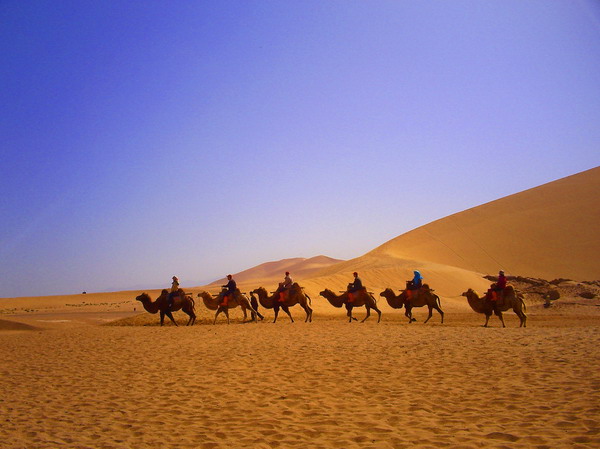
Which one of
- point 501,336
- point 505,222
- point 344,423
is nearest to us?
point 344,423

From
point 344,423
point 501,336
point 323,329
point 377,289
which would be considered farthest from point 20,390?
point 377,289

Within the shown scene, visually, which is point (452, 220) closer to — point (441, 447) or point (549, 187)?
point (549, 187)

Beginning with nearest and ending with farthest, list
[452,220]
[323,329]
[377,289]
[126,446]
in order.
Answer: [126,446]
[323,329]
[377,289]
[452,220]

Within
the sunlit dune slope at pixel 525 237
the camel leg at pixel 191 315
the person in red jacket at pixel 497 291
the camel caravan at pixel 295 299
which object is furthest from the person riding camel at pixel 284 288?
the sunlit dune slope at pixel 525 237

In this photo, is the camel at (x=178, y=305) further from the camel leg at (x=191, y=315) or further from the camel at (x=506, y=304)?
the camel at (x=506, y=304)

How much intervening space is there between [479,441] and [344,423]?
6.30ft

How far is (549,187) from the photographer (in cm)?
7681

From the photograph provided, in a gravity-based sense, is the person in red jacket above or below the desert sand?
above

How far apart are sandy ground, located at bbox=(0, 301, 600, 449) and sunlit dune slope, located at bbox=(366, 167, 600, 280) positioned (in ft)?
133

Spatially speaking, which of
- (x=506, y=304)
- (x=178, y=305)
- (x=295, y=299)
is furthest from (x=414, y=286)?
(x=178, y=305)

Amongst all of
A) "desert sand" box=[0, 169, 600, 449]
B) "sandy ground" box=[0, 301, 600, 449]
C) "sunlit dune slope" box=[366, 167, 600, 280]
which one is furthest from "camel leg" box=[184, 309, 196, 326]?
"sunlit dune slope" box=[366, 167, 600, 280]

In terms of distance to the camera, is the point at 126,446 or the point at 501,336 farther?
the point at 501,336

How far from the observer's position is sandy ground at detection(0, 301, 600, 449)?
6.52 metres

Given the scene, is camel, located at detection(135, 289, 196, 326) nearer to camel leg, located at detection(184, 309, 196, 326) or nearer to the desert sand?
camel leg, located at detection(184, 309, 196, 326)
